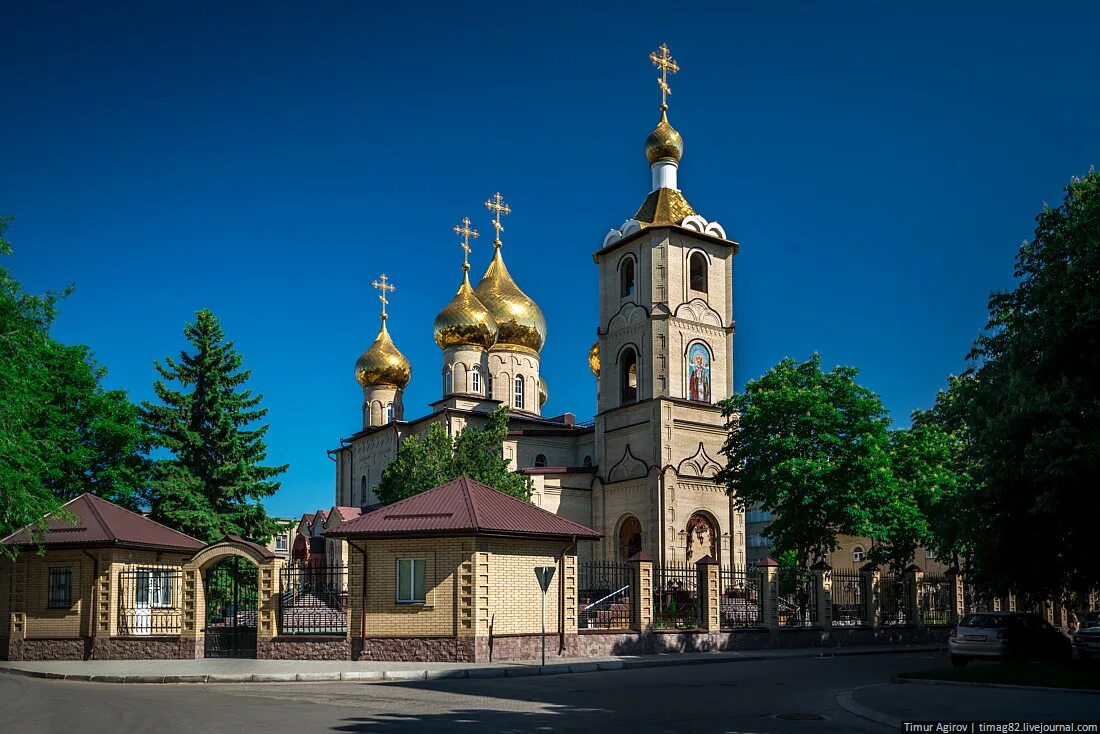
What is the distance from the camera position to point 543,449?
5012 centimetres

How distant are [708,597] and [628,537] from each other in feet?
56.7

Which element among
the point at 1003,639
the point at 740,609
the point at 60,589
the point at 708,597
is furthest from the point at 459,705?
the point at 740,609

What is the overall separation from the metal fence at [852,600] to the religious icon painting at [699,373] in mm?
14257

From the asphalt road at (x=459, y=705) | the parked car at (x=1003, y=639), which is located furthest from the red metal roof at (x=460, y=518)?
the parked car at (x=1003, y=639)

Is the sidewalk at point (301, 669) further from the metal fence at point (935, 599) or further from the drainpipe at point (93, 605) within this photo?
the metal fence at point (935, 599)

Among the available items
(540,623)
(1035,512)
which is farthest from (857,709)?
(540,623)

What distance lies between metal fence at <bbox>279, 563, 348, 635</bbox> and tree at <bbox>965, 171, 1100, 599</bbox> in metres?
13.4

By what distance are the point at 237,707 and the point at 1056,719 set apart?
10302 millimetres

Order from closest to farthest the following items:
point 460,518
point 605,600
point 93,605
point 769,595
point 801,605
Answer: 1. point 460,518
2. point 93,605
3. point 769,595
4. point 605,600
5. point 801,605

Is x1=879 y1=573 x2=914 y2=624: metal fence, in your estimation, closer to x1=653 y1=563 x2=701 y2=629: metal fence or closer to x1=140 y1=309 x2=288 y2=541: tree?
x1=653 y1=563 x2=701 y2=629: metal fence

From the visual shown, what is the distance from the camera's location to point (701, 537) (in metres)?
43.9

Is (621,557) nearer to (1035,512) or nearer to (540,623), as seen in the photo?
(540,623)

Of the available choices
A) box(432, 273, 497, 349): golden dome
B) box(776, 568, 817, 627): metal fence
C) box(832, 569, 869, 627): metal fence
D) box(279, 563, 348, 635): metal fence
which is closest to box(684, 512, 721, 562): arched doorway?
box(776, 568, 817, 627): metal fence

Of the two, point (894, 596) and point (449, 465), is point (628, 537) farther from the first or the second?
point (894, 596)
